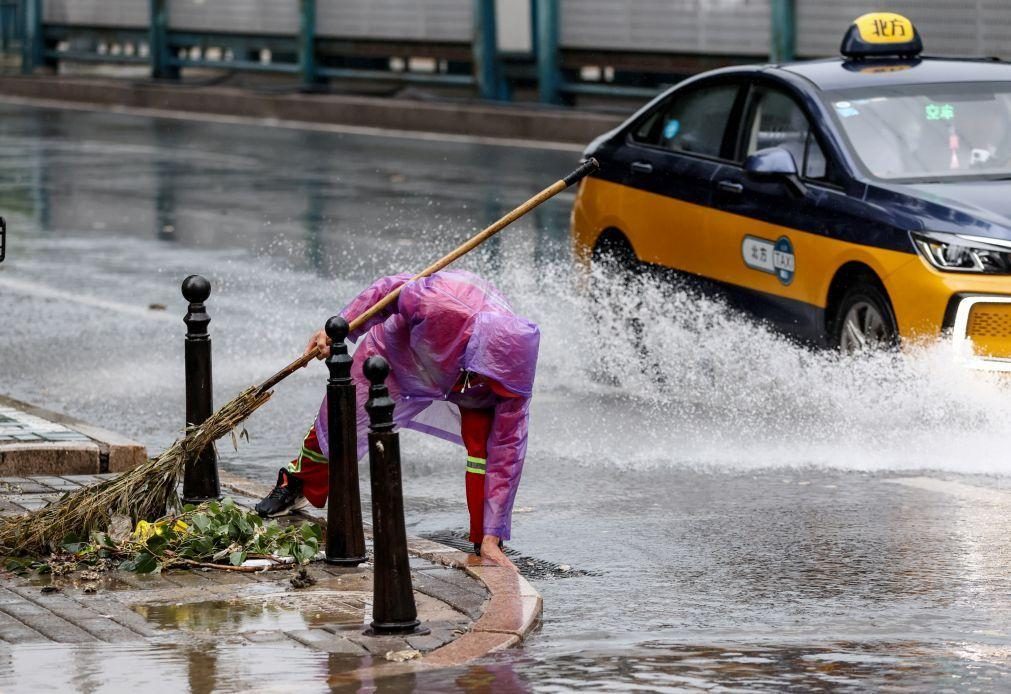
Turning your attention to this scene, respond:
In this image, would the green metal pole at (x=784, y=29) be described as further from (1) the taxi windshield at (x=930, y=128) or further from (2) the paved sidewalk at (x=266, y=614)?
(2) the paved sidewalk at (x=266, y=614)

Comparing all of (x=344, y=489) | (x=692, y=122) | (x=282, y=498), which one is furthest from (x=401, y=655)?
(x=692, y=122)

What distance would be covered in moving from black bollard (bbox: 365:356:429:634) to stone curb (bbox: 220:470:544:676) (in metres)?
0.19

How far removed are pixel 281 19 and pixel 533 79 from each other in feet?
17.0

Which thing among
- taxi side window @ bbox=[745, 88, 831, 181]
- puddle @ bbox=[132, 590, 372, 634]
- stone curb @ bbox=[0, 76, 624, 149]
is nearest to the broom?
puddle @ bbox=[132, 590, 372, 634]

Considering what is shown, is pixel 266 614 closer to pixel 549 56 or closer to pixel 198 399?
pixel 198 399

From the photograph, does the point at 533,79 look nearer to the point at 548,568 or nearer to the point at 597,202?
the point at 597,202

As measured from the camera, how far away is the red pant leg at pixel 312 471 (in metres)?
8.06

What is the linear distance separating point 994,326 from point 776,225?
153 cm

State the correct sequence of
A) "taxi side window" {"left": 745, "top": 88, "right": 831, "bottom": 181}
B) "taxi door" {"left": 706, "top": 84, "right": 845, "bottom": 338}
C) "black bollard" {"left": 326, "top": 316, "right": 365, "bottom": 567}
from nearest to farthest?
"black bollard" {"left": 326, "top": 316, "right": 365, "bottom": 567}
"taxi door" {"left": 706, "top": 84, "right": 845, "bottom": 338}
"taxi side window" {"left": 745, "top": 88, "right": 831, "bottom": 181}

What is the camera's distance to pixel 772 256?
35.5 feet

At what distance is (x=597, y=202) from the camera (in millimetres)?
12344

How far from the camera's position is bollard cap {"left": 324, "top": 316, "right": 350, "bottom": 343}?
7.19 metres

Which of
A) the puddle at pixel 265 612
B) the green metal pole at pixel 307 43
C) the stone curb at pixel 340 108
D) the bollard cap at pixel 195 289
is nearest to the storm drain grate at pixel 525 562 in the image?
the puddle at pixel 265 612

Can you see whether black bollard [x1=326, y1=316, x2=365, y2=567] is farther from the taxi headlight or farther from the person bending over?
the taxi headlight
